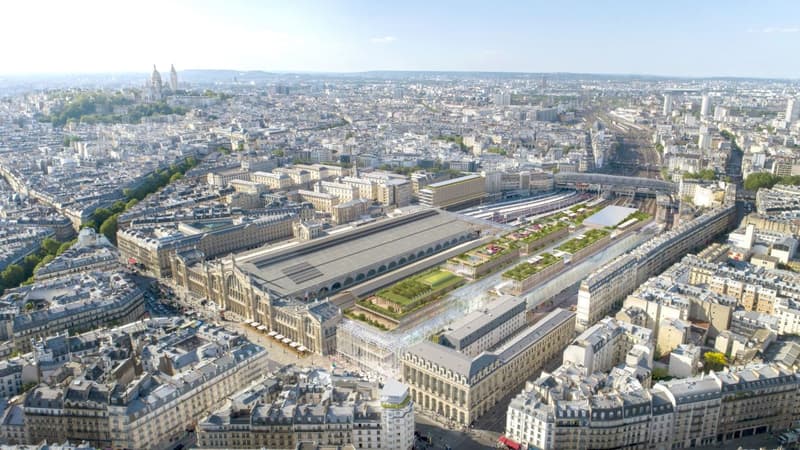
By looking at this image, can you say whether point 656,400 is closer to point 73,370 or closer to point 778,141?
point 73,370

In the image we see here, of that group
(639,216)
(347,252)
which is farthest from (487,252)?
(639,216)

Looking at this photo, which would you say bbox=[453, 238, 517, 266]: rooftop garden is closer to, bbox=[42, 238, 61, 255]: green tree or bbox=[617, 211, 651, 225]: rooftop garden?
bbox=[617, 211, 651, 225]: rooftop garden

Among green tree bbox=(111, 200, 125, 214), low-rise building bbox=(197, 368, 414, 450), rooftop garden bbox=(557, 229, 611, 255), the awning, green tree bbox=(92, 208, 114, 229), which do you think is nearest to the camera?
low-rise building bbox=(197, 368, 414, 450)

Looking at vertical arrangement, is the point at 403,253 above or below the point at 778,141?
below

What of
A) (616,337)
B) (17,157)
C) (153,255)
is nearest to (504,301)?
(616,337)

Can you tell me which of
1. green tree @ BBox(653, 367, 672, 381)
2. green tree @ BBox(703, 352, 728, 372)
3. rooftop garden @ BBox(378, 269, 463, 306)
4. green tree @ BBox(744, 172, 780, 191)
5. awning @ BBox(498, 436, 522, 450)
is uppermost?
green tree @ BBox(744, 172, 780, 191)

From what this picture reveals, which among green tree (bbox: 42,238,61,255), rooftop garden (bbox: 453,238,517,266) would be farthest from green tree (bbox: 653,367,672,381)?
green tree (bbox: 42,238,61,255)
